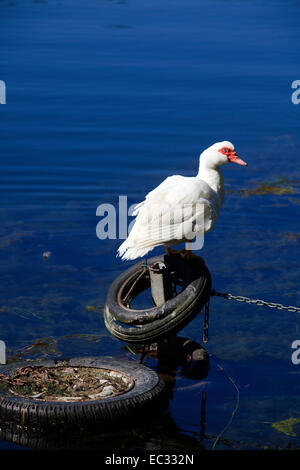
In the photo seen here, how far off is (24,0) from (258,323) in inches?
826

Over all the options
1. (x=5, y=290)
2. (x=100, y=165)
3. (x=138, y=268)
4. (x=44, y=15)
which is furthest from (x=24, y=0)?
(x=138, y=268)

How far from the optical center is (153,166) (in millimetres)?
12703

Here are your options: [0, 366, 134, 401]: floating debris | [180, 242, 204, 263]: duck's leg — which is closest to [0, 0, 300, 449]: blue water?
[0, 366, 134, 401]: floating debris

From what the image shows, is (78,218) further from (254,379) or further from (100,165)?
(254,379)

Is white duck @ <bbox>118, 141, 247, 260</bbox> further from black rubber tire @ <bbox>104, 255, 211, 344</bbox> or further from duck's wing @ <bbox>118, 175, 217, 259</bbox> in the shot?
black rubber tire @ <bbox>104, 255, 211, 344</bbox>

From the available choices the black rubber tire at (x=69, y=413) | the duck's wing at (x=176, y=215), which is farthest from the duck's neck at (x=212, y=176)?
the black rubber tire at (x=69, y=413)

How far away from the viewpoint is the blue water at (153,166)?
739 centimetres

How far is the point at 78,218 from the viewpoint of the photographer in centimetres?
1097

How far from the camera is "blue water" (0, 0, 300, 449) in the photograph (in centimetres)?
739

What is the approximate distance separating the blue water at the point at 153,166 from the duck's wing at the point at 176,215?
4.59ft

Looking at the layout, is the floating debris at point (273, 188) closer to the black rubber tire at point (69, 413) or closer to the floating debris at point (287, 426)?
the floating debris at point (287, 426)

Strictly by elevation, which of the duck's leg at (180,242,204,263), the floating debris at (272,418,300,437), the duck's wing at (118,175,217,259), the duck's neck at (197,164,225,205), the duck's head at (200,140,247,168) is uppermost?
the duck's head at (200,140,247,168)

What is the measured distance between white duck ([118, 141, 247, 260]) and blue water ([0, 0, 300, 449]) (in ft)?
4.54

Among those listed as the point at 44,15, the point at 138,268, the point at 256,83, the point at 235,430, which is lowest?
the point at 235,430
